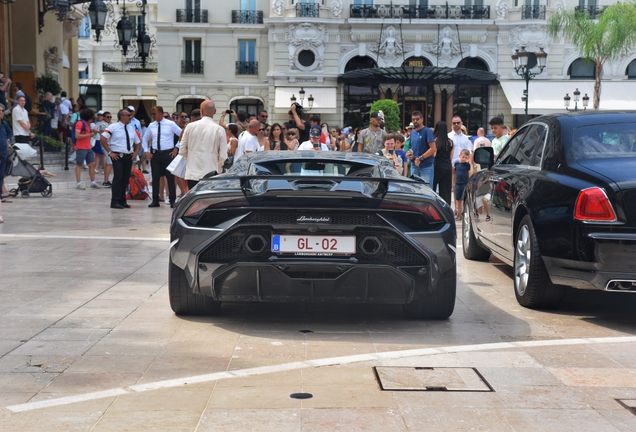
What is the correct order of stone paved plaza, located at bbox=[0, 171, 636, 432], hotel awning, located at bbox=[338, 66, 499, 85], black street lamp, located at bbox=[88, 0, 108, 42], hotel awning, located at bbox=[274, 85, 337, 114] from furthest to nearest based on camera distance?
hotel awning, located at bbox=[274, 85, 337, 114] → hotel awning, located at bbox=[338, 66, 499, 85] → black street lamp, located at bbox=[88, 0, 108, 42] → stone paved plaza, located at bbox=[0, 171, 636, 432]

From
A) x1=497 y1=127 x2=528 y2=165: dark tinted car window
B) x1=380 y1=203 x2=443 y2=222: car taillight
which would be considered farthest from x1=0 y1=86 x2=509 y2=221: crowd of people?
x1=380 y1=203 x2=443 y2=222: car taillight

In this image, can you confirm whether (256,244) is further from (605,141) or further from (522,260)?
(605,141)

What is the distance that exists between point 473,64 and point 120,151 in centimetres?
3883

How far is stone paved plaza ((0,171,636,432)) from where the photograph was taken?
14.2ft

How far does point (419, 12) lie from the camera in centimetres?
5209

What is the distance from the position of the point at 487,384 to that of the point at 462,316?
1990mm

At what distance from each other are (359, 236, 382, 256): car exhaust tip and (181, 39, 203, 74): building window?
161 feet

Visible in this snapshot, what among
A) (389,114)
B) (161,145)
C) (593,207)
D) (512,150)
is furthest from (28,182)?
(389,114)

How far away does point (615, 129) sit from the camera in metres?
7.37

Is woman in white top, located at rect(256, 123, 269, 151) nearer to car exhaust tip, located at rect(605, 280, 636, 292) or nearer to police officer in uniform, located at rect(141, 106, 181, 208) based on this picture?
police officer in uniform, located at rect(141, 106, 181, 208)

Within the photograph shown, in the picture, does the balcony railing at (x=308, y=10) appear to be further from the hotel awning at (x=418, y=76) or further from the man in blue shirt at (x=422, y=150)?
the man in blue shirt at (x=422, y=150)

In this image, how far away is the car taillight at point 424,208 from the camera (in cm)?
614

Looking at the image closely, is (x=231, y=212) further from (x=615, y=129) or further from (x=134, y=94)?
(x=134, y=94)

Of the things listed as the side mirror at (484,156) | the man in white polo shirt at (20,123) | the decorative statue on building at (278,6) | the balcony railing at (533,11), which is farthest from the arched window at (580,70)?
the side mirror at (484,156)
